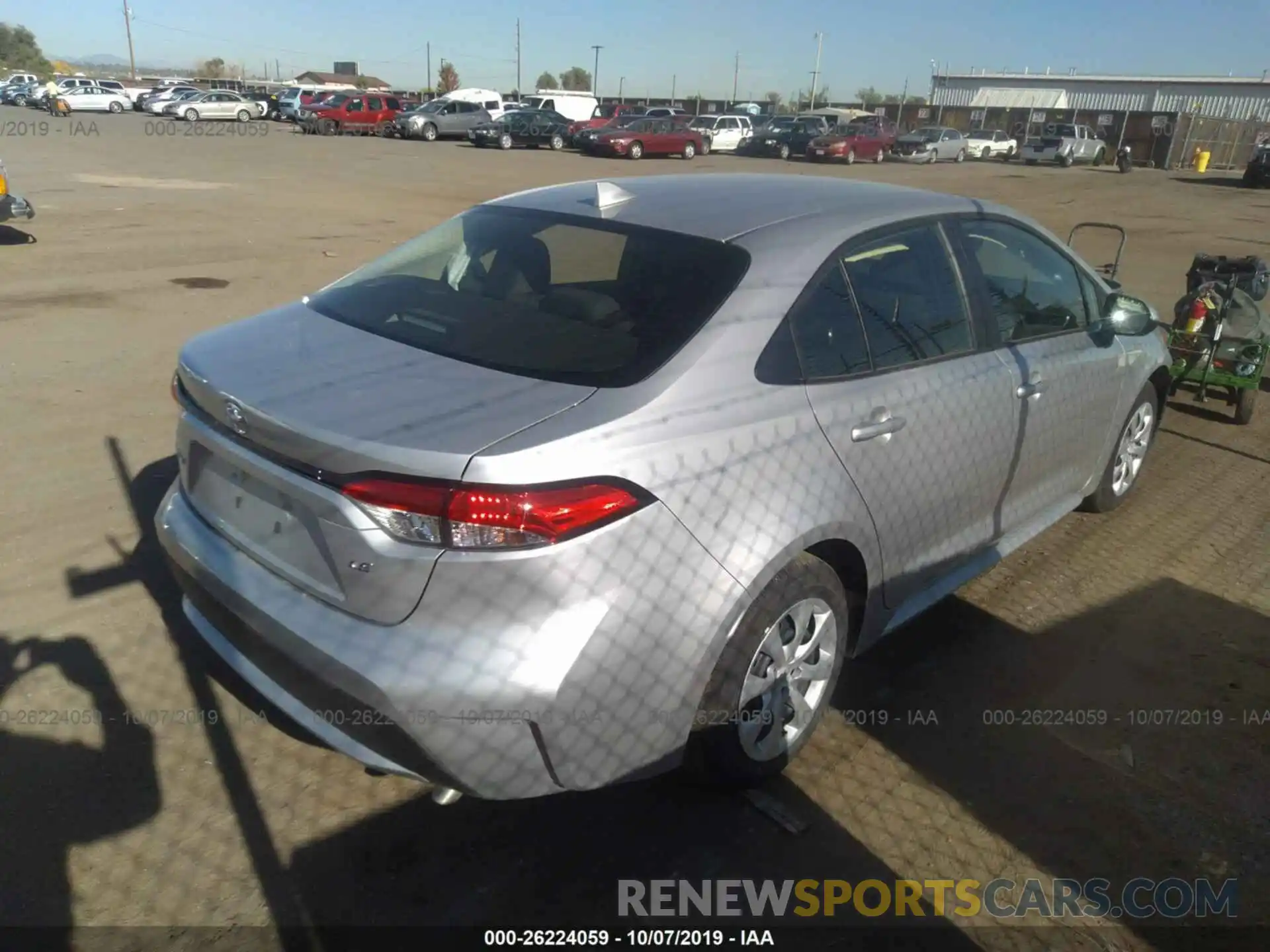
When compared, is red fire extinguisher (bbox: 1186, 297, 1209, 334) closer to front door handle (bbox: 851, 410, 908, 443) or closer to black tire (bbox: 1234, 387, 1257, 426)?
black tire (bbox: 1234, 387, 1257, 426)

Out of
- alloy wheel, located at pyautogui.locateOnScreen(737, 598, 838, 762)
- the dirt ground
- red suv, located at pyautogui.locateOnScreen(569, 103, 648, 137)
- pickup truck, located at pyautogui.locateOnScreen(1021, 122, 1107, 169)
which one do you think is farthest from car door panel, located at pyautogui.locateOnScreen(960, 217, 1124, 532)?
pickup truck, located at pyautogui.locateOnScreen(1021, 122, 1107, 169)

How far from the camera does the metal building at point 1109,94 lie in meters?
59.5

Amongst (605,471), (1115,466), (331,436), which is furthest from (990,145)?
(331,436)

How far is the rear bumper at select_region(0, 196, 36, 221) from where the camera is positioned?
35.0 feet

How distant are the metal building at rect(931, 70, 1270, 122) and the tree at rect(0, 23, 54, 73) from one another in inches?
3693

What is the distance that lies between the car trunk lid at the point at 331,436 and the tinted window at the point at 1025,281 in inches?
80.6

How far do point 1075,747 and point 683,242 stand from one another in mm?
2153

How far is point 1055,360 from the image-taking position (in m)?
3.87

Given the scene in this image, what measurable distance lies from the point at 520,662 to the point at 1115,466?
3.84 meters

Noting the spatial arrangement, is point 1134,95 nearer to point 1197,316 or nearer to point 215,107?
point 215,107

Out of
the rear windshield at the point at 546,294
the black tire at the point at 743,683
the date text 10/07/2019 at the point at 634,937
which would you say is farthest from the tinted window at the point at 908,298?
the date text 10/07/2019 at the point at 634,937

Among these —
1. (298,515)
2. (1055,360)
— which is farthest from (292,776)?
(1055,360)

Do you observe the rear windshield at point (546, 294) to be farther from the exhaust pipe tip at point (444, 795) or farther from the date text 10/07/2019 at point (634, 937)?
the date text 10/07/2019 at point (634, 937)

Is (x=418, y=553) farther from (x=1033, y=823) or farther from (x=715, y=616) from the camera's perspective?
(x=1033, y=823)
